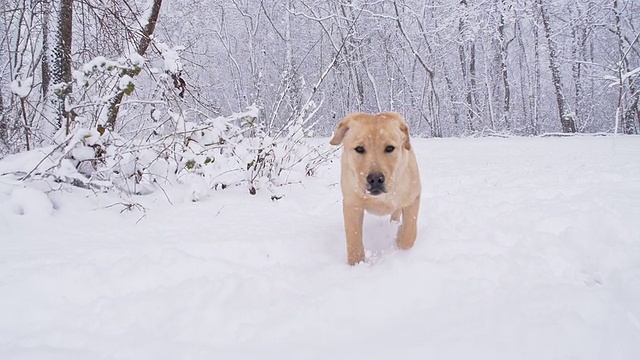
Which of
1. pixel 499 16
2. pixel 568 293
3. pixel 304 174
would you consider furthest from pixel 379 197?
pixel 499 16

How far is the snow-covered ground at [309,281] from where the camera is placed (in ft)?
5.45

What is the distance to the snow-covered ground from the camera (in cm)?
166

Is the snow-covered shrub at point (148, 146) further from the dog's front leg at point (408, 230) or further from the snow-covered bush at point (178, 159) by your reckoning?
the dog's front leg at point (408, 230)

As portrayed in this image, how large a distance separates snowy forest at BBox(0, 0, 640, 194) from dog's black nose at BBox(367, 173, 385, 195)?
2.09 metres

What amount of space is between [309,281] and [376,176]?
81 cm

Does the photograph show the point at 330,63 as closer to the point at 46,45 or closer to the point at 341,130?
the point at 46,45

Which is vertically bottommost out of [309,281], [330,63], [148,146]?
[309,281]

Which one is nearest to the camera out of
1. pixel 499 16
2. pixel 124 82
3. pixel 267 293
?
pixel 267 293

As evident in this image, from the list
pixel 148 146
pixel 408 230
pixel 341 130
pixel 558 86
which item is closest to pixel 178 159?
pixel 148 146

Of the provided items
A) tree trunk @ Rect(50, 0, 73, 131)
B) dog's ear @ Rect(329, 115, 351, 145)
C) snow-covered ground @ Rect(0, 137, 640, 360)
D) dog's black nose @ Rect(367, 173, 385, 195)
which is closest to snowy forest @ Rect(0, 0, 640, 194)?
tree trunk @ Rect(50, 0, 73, 131)

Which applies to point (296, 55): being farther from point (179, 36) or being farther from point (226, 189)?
point (226, 189)

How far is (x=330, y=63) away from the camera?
12672 mm

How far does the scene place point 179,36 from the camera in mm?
25141

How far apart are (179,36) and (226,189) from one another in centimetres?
2359
